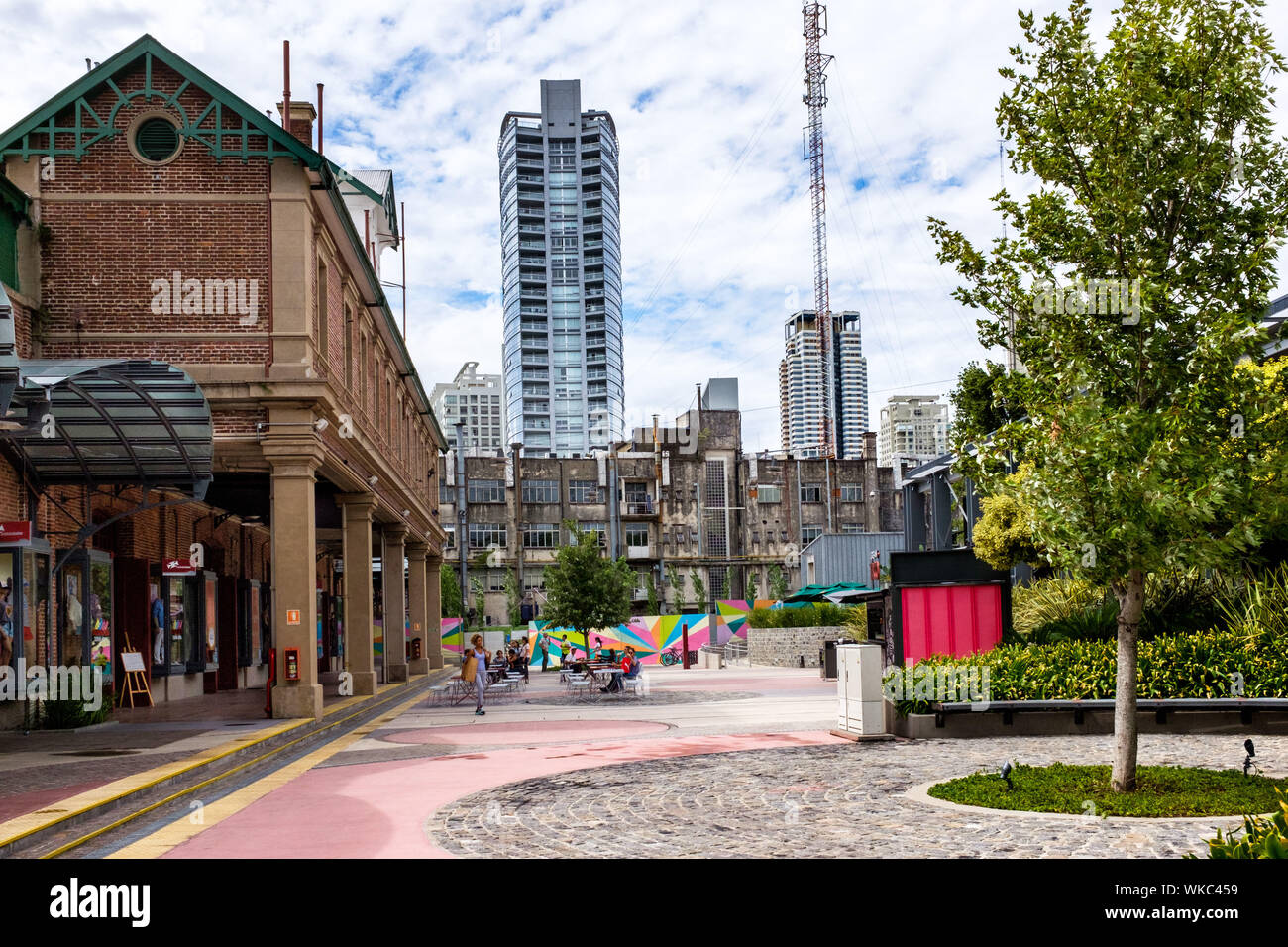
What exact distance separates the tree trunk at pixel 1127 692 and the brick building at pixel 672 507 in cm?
6507

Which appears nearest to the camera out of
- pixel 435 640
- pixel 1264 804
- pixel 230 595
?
pixel 1264 804

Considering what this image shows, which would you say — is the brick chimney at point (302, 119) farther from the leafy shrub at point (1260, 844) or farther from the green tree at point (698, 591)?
the green tree at point (698, 591)

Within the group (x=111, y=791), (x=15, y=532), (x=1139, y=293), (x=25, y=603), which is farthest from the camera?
(x=25, y=603)

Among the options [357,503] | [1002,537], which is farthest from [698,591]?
[1002,537]

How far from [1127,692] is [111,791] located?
966 cm

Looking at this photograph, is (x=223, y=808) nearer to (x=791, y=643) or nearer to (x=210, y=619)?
(x=210, y=619)

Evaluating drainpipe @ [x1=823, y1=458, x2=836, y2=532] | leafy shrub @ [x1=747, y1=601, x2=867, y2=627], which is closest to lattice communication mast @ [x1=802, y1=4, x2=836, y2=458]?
drainpipe @ [x1=823, y1=458, x2=836, y2=532]

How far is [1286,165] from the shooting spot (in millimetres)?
10125

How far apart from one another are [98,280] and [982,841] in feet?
59.0

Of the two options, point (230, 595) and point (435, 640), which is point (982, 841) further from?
point (435, 640)

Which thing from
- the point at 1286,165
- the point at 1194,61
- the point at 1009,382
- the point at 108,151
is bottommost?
the point at 1009,382

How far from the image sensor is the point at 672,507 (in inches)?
3164
